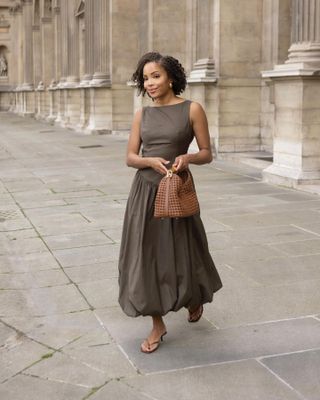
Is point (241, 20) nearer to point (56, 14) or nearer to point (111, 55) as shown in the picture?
point (111, 55)

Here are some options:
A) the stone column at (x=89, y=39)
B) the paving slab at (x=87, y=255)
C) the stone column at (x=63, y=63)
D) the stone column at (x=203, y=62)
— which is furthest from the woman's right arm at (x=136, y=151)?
the stone column at (x=63, y=63)

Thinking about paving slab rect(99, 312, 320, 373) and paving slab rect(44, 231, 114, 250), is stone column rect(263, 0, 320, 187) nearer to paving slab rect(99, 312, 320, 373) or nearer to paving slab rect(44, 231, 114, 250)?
paving slab rect(44, 231, 114, 250)

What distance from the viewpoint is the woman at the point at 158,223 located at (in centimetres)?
395

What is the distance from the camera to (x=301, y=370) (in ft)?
12.1

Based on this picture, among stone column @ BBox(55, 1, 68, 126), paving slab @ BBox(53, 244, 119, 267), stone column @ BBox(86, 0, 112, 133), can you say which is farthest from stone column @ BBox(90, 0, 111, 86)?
paving slab @ BBox(53, 244, 119, 267)

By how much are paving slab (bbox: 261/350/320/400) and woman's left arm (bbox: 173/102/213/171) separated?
115cm

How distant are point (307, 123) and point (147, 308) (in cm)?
672

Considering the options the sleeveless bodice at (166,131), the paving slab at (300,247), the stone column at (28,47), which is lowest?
the paving slab at (300,247)

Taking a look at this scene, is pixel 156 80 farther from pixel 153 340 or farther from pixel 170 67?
pixel 153 340

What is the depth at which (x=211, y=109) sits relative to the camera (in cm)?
1460

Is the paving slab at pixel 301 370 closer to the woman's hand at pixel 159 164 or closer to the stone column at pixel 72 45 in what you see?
the woman's hand at pixel 159 164

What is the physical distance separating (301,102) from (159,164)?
6.56 m

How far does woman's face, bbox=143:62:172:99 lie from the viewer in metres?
3.98

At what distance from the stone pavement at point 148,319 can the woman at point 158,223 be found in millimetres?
300
